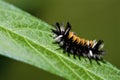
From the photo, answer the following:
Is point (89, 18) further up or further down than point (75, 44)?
further up

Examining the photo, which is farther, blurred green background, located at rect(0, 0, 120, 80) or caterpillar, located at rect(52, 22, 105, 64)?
blurred green background, located at rect(0, 0, 120, 80)

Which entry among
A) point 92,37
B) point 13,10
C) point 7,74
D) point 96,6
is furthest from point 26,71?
point 13,10

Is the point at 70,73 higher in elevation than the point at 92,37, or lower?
lower

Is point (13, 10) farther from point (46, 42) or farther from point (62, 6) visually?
point (62, 6)

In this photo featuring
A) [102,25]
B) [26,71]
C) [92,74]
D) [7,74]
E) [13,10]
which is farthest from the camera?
[102,25]

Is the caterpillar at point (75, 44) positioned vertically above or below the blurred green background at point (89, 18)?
below

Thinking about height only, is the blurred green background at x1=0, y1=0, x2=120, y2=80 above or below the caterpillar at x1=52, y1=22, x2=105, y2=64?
above

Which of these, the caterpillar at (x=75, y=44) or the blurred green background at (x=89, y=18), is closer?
the caterpillar at (x=75, y=44)

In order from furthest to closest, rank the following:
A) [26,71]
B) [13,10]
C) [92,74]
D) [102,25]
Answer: [102,25] < [26,71] < [13,10] < [92,74]
